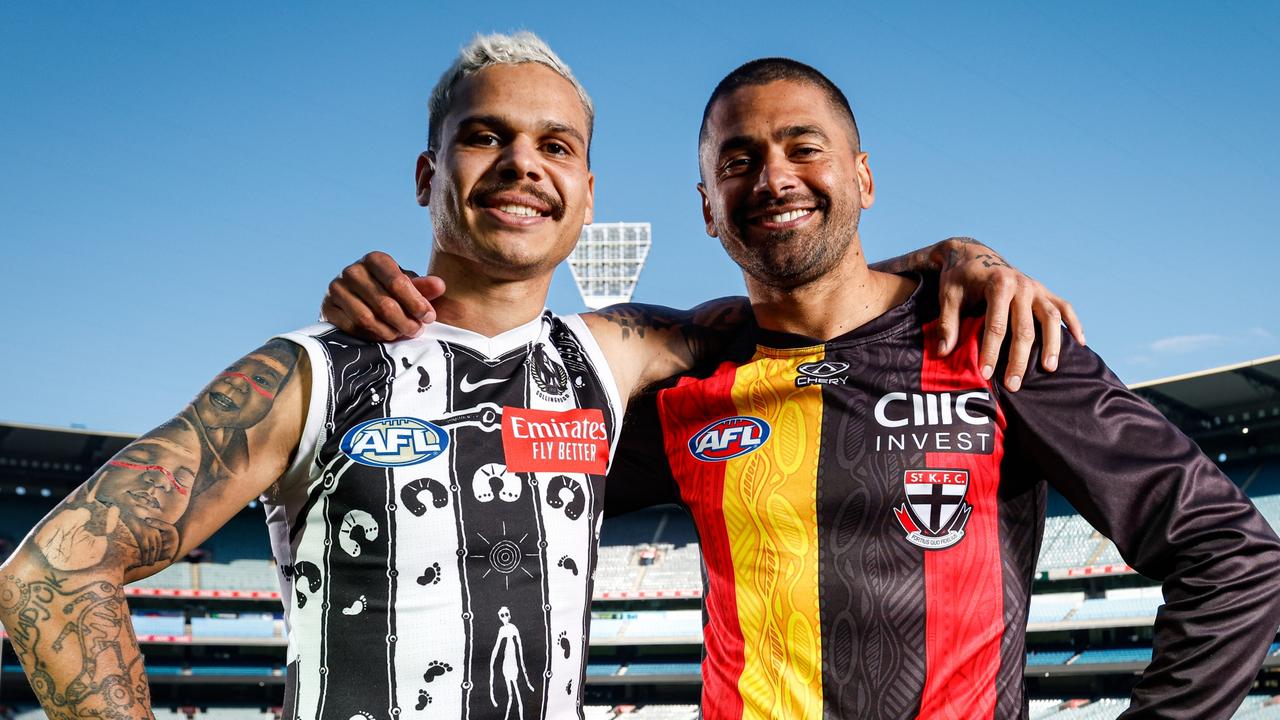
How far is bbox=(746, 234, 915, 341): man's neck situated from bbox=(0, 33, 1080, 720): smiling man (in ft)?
1.04

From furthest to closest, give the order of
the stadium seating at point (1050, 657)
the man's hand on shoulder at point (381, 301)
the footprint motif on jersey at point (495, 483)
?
1. the stadium seating at point (1050, 657)
2. the man's hand on shoulder at point (381, 301)
3. the footprint motif on jersey at point (495, 483)

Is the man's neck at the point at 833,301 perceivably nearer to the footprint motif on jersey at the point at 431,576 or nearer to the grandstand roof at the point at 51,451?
the footprint motif on jersey at the point at 431,576

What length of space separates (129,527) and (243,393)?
410 millimetres

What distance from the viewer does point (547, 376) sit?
9.31 ft

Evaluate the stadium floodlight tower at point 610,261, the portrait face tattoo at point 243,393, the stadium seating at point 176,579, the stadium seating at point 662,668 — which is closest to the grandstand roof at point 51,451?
the stadium seating at point 176,579

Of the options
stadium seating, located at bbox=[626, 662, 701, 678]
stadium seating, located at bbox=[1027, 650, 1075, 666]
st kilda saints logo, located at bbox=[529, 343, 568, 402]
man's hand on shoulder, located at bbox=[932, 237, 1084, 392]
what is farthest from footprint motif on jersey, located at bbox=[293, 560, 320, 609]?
stadium seating, located at bbox=[626, 662, 701, 678]

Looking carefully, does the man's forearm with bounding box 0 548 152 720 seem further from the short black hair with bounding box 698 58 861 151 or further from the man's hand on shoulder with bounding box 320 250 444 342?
the short black hair with bounding box 698 58 861 151

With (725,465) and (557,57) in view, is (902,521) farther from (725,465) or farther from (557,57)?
(557,57)

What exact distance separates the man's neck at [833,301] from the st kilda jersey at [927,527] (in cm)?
6

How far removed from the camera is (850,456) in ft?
9.52

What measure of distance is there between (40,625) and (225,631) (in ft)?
84.8

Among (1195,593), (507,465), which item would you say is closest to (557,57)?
(507,465)

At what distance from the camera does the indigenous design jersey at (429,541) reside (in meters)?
2.40

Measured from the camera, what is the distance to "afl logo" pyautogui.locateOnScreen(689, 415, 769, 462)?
3.06m
